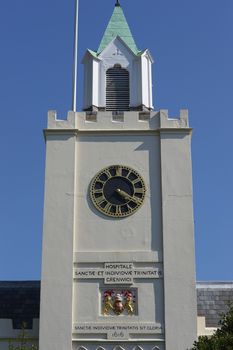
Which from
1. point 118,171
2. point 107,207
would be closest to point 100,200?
point 107,207

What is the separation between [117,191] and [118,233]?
1844 millimetres

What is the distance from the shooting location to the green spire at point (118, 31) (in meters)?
37.1

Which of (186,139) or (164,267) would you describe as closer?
(164,267)

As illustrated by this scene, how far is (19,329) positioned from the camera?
32281mm

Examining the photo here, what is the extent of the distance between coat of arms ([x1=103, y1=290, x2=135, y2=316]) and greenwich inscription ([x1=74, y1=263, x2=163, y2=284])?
439 mm

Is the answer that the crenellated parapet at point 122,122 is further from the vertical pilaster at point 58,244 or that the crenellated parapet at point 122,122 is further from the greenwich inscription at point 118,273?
the greenwich inscription at point 118,273

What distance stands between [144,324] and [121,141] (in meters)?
8.10

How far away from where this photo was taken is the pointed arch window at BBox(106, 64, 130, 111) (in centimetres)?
3578

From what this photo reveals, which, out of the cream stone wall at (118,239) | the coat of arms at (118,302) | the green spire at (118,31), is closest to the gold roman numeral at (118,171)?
the cream stone wall at (118,239)

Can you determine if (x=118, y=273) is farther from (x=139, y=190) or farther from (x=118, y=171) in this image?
(x=118, y=171)

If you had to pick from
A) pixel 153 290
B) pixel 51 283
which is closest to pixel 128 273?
pixel 153 290

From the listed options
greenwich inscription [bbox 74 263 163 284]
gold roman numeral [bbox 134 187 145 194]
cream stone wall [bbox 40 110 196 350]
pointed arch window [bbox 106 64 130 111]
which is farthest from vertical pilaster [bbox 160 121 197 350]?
pointed arch window [bbox 106 64 130 111]

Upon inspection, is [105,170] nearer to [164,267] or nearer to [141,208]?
[141,208]

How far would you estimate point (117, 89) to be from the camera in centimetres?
3606
